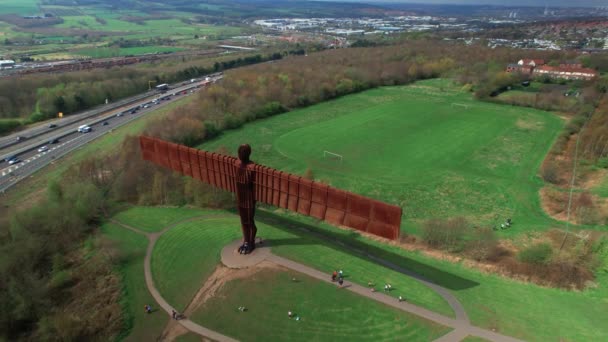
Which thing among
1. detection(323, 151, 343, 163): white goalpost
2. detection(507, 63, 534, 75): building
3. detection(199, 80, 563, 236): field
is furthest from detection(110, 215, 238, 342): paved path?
detection(507, 63, 534, 75): building

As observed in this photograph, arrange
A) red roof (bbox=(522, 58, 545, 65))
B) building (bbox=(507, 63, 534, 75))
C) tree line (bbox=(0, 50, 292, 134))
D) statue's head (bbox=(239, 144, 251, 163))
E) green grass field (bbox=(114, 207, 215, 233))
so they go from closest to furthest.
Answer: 1. statue's head (bbox=(239, 144, 251, 163))
2. green grass field (bbox=(114, 207, 215, 233))
3. tree line (bbox=(0, 50, 292, 134))
4. building (bbox=(507, 63, 534, 75))
5. red roof (bbox=(522, 58, 545, 65))

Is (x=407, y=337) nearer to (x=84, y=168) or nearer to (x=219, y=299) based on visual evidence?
(x=219, y=299)

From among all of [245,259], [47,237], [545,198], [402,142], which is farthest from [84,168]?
[545,198]

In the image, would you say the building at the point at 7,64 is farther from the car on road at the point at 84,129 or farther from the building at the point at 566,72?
the building at the point at 566,72

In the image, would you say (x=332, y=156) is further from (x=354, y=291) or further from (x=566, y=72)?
(x=566, y=72)

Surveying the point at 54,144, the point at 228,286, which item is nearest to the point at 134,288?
the point at 228,286

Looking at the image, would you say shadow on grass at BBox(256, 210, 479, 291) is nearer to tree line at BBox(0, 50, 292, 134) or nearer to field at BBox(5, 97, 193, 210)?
field at BBox(5, 97, 193, 210)
